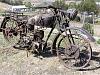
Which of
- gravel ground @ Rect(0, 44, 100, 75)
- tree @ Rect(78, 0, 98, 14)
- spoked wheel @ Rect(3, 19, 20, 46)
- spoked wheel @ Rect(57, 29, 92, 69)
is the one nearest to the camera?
gravel ground @ Rect(0, 44, 100, 75)

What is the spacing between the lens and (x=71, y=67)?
23.1ft

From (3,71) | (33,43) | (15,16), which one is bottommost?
(3,71)

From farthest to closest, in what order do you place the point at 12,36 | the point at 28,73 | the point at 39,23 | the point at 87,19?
the point at 87,19
the point at 12,36
the point at 39,23
the point at 28,73

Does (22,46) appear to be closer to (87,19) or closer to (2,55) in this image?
(2,55)

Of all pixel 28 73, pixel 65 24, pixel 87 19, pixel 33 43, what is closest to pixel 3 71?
pixel 28 73

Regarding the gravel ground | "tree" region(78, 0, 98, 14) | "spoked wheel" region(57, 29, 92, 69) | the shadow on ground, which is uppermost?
"spoked wheel" region(57, 29, 92, 69)

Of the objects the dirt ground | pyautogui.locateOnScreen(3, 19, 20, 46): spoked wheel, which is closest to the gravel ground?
the dirt ground

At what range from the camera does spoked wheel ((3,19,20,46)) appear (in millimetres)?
8477

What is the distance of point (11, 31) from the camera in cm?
862

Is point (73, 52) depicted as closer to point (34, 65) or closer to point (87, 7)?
point (34, 65)

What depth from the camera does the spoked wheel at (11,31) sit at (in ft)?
27.8

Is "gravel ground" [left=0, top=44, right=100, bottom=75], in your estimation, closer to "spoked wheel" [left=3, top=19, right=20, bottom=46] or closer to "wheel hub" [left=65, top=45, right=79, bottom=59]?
"wheel hub" [left=65, top=45, right=79, bottom=59]

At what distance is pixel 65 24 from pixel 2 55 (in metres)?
2.09

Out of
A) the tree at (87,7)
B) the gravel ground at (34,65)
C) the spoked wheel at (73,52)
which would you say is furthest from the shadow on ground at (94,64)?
→ the tree at (87,7)
